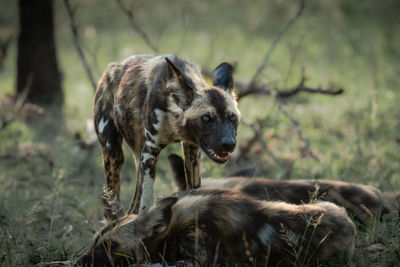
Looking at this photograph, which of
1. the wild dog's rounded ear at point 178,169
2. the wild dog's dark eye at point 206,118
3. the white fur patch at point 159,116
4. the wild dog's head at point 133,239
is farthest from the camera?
the wild dog's rounded ear at point 178,169

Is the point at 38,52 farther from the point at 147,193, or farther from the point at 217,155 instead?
the point at 217,155

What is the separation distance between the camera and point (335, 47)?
1280 centimetres

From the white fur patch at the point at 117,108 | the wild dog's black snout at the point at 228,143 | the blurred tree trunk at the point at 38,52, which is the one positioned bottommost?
the wild dog's black snout at the point at 228,143

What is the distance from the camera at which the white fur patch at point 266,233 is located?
3.01 meters

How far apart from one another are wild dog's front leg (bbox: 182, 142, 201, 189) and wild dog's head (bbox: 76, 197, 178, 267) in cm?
85

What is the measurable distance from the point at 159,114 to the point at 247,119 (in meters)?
3.95

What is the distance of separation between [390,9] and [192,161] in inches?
482

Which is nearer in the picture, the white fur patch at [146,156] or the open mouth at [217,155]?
the open mouth at [217,155]

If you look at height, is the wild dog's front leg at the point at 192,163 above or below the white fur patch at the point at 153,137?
below

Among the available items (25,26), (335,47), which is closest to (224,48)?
(335,47)

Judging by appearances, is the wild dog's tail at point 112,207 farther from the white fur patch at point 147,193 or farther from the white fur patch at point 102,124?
the white fur patch at point 102,124

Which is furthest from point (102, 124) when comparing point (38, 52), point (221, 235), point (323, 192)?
point (38, 52)

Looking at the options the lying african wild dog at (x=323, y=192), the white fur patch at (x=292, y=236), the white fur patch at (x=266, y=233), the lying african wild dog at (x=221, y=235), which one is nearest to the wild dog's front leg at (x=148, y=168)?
the lying african wild dog at (x=221, y=235)

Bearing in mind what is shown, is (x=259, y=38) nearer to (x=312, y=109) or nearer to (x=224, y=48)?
(x=224, y=48)
